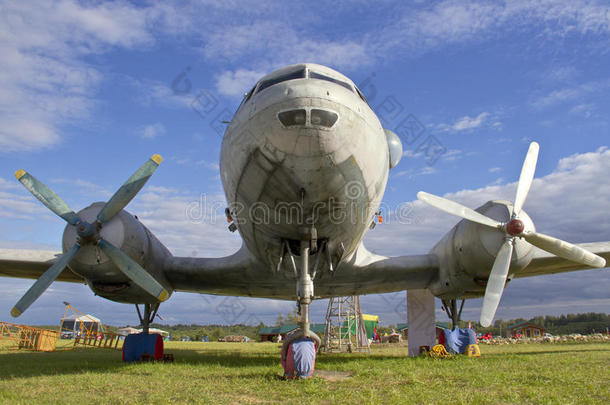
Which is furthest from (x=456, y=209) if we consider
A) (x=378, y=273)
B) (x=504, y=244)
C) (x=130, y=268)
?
(x=130, y=268)

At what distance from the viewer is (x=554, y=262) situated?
13.4 metres

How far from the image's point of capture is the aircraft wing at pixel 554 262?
1284 centimetres

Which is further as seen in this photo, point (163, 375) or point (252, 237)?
point (252, 237)

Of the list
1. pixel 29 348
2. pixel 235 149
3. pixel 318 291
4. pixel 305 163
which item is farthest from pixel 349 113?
pixel 29 348

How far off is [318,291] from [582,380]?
8.60 m

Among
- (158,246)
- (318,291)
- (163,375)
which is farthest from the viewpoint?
(318,291)

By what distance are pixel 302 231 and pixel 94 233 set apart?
5.12 meters

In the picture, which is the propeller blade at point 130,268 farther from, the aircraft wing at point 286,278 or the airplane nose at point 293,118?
the airplane nose at point 293,118

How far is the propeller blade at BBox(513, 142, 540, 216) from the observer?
1133 cm

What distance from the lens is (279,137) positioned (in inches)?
246

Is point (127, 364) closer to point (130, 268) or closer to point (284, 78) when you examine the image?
point (130, 268)

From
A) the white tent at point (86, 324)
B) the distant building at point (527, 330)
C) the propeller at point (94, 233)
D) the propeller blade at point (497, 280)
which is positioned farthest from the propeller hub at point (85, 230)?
the distant building at point (527, 330)

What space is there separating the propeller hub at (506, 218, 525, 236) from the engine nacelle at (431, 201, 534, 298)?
0.92 ft

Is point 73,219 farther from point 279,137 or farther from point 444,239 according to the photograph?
point 444,239
